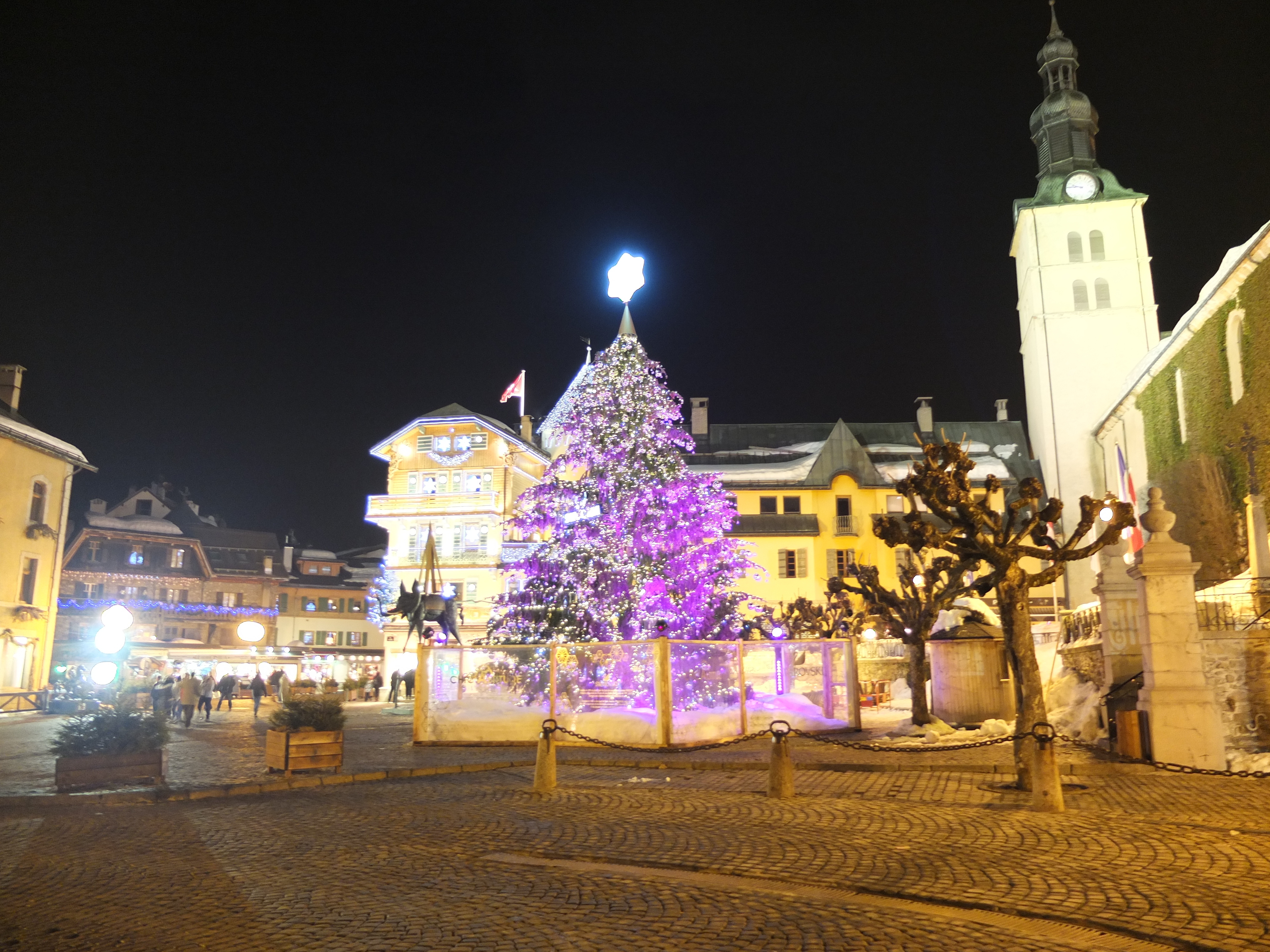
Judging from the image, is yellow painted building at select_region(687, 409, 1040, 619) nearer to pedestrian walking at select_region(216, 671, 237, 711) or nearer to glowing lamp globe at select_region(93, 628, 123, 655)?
pedestrian walking at select_region(216, 671, 237, 711)

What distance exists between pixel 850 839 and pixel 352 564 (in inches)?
3240

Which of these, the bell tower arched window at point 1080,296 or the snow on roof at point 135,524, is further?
the snow on roof at point 135,524

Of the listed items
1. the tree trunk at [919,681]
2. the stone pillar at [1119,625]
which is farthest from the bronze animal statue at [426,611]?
the stone pillar at [1119,625]

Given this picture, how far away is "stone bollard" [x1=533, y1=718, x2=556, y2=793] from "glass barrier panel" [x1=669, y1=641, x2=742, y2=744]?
5.02m

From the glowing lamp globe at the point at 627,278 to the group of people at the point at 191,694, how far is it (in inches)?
653

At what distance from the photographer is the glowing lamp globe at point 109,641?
20.0m

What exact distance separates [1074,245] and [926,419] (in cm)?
1302

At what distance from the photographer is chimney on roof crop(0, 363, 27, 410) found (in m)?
43.6

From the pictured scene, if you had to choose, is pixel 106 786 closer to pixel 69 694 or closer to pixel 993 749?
pixel 69 694

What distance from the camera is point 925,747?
16.0 meters

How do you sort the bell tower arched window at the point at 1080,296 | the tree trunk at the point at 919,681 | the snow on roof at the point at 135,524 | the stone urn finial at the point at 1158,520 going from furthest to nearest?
1. the snow on roof at the point at 135,524
2. the bell tower arched window at the point at 1080,296
3. the tree trunk at the point at 919,681
4. the stone urn finial at the point at 1158,520

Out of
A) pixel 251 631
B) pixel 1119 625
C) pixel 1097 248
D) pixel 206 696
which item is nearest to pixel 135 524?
pixel 206 696

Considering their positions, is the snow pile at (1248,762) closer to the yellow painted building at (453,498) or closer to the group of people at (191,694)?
the group of people at (191,694)

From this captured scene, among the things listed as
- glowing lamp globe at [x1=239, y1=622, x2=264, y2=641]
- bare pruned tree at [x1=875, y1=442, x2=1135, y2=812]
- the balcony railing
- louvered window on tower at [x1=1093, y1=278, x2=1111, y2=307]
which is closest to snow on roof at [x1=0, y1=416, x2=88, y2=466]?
the balcony railing
